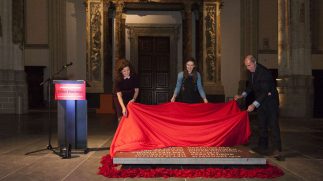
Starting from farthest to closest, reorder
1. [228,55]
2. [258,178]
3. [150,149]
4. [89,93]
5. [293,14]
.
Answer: [228,55], [89,93], [293,14], [150,149], [258,178]

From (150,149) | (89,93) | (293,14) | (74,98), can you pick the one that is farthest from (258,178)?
(89,93)

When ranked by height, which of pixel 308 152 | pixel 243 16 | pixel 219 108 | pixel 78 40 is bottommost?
pixel 308 152

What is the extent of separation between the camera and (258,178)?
196 inches

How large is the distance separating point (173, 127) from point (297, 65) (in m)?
9.48

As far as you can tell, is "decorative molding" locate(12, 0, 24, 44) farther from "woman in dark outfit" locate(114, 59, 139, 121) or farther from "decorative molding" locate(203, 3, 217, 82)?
"woman in dark outfit" locate(114, 59, 139, 121)

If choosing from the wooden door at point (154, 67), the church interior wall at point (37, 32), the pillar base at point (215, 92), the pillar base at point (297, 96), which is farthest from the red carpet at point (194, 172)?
the church interior wall at point (37, 32)

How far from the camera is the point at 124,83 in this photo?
6879 mm

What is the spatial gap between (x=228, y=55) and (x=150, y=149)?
554 inches

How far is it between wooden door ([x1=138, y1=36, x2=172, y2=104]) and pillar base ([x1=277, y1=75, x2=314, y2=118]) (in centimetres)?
682

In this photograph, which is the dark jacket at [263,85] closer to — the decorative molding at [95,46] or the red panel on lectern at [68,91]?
the red panel on lectern at [68,91]

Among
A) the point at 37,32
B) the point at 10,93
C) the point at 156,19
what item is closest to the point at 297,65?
the point at 156,19

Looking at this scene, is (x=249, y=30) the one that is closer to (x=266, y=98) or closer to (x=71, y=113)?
(x=266, y=98)

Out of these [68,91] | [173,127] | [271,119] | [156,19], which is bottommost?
[173,127]

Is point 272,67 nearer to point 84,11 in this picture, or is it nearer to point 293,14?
point 293,14
